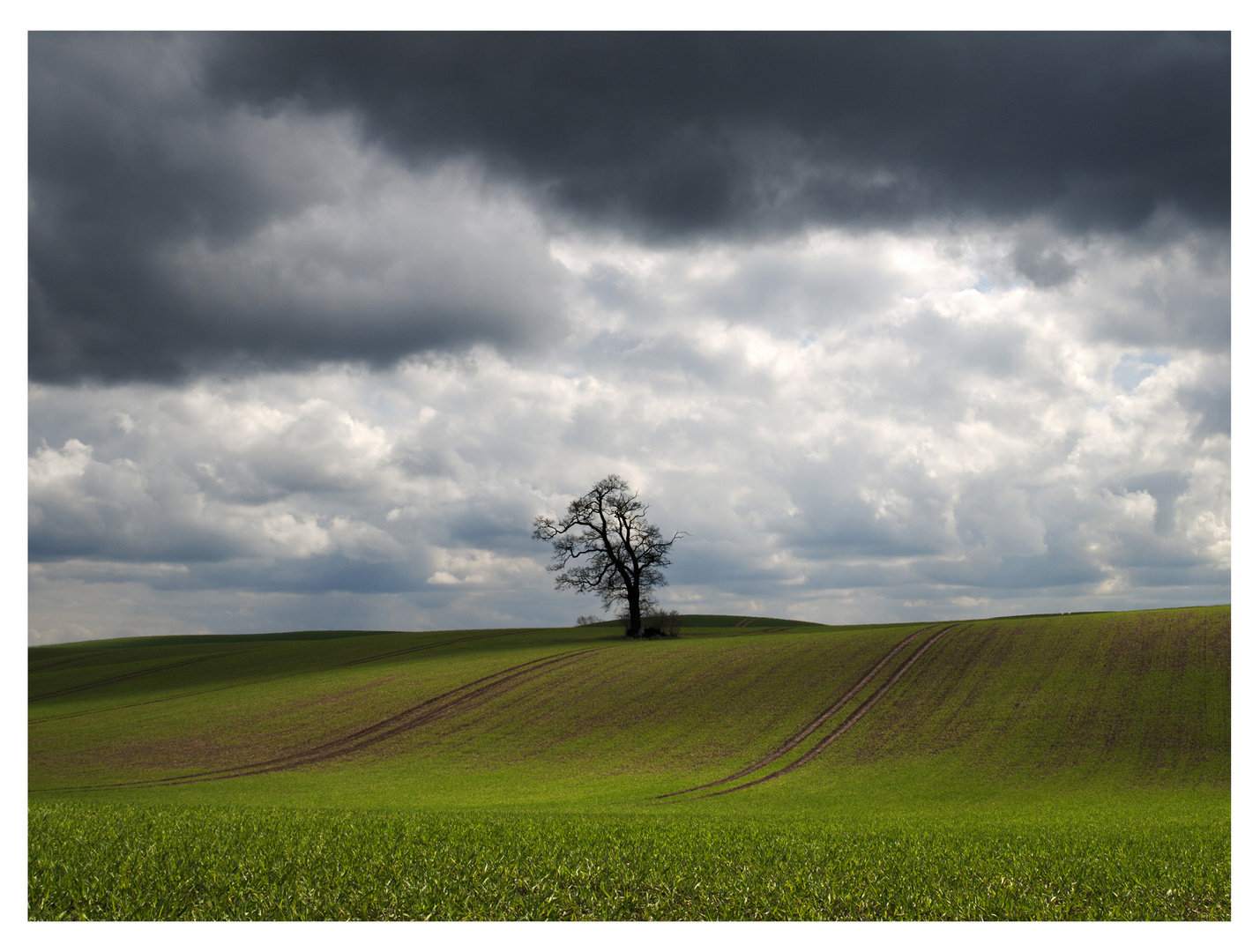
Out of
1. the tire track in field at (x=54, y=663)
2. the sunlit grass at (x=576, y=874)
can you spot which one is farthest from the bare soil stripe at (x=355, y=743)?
the tire track in field at (x=54, y=663)

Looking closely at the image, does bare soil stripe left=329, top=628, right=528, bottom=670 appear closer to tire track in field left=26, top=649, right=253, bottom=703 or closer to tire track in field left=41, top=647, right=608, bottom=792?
tire track in field left=26, top=649, right=253, bottom=703

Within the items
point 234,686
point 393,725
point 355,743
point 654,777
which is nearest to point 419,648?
point 234,686

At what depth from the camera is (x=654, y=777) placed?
2983cm

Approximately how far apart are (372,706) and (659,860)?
37212 millimetres

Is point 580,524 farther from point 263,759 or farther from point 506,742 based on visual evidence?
point 263,759

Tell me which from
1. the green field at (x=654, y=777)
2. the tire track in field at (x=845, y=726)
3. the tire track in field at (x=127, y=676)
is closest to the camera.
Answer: the green field at (x=654, y=777)

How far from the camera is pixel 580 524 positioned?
66.3 m

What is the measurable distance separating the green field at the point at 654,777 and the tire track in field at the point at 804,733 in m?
0.27

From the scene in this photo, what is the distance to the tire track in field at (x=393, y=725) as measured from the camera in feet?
99.2

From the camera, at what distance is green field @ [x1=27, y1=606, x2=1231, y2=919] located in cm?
768

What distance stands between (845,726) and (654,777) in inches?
446

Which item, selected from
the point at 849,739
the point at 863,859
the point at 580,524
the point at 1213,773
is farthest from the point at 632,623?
the point at 863,859

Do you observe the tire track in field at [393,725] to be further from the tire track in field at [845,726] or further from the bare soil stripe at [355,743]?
the tire track in field at [845,726]

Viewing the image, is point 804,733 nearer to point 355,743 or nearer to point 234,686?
point 355,743
